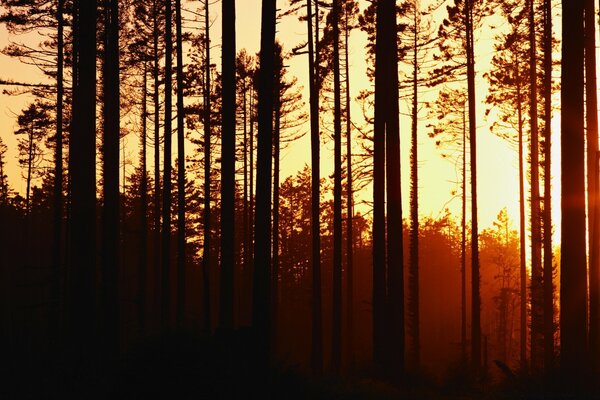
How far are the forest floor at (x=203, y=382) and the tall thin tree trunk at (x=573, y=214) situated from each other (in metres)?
1.46

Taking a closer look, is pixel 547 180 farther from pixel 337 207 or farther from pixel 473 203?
pixel 337 207

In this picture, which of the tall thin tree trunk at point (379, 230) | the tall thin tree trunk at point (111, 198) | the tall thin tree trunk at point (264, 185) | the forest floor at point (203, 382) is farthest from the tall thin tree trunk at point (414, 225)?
the forest floor at point (203, 382)

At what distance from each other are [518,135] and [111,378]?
2373 cm

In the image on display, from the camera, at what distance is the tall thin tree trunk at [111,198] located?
1600 centimetres

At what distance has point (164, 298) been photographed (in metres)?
24.3

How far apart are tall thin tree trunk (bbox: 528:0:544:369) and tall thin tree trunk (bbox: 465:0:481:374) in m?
1.96

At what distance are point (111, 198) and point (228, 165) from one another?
496 centimetres

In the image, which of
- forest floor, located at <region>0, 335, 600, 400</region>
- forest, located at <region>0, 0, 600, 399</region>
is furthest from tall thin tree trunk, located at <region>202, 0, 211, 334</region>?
forest floor, located at <region>0, 335, 600, 400</region>

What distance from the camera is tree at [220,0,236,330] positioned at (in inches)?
579

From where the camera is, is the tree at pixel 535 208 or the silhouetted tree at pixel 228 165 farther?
the tree at pixel 535 208

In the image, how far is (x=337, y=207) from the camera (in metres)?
24.3

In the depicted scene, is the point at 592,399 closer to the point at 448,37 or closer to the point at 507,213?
the point at 448,37

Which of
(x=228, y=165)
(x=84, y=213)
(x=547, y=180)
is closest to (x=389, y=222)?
(x=228, y=165)

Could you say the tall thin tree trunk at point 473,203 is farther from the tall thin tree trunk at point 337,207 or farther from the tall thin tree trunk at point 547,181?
the tall thin tree trunk at point 337,207
